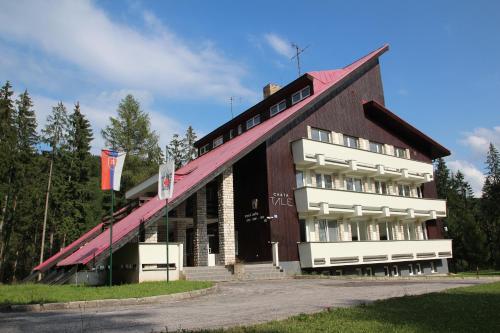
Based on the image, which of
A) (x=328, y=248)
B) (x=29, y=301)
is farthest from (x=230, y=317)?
(x=328, y=248)

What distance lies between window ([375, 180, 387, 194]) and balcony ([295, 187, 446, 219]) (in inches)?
65.0

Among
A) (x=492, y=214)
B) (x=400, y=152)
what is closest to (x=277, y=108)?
(x=400, y=152)

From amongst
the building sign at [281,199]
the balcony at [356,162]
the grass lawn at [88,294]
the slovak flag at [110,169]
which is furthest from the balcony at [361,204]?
the slovak flag at [110,169]

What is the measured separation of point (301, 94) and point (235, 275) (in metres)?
14.6

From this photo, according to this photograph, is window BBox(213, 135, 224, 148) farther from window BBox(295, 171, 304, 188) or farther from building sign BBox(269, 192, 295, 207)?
building sign BBox(269, 192, 295, 207)

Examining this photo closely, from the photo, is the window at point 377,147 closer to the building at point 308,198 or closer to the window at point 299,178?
the building at point 308,198

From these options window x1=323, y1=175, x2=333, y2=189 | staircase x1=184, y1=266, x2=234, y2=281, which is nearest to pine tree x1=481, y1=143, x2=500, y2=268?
window x1=323, y1=175, x2=333, y2=189

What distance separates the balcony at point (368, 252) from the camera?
2383 cm

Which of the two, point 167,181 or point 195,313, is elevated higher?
point 167,181

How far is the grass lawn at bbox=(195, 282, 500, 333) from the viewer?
7211mm

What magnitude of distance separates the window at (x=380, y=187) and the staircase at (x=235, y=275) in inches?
478

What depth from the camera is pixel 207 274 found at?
19.9 meters

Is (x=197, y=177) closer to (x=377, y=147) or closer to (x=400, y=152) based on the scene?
(x=377, y=147)

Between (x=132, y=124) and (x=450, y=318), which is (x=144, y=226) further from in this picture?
(x=132, y=124)
